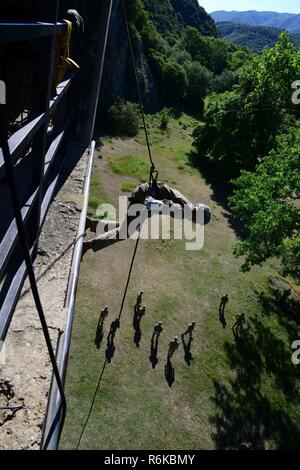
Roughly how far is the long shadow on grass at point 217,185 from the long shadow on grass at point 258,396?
10.7m

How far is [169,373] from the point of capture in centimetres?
1509

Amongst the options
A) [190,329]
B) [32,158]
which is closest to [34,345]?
[32,158]

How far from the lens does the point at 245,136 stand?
103 ft

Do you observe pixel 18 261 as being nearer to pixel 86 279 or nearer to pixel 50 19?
pixel 50 19

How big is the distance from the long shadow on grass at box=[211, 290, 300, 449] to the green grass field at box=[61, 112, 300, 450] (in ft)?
0.15

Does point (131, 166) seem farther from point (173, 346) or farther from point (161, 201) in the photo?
point (173, 346)

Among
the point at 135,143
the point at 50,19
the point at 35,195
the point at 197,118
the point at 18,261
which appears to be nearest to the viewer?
the point at 50,19

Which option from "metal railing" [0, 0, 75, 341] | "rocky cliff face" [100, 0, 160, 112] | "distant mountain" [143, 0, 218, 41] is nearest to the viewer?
"metal railing" [0, 0, 75, 341]

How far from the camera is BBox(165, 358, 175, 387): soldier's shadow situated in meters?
14.8

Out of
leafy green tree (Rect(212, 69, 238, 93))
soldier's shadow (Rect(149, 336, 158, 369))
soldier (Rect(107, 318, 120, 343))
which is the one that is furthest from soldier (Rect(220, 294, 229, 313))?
leafy green tree (Rect(212, 69, 238, 93))

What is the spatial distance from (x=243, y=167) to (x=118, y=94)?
787 inches

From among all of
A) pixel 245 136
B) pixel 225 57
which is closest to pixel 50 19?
pixel 245 136

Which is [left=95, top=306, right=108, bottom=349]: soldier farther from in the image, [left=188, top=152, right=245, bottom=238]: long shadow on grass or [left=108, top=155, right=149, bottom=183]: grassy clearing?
[left=108, top=155, right=149, bottom=183]: grassy clearing

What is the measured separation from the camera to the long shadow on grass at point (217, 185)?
28.4 m
